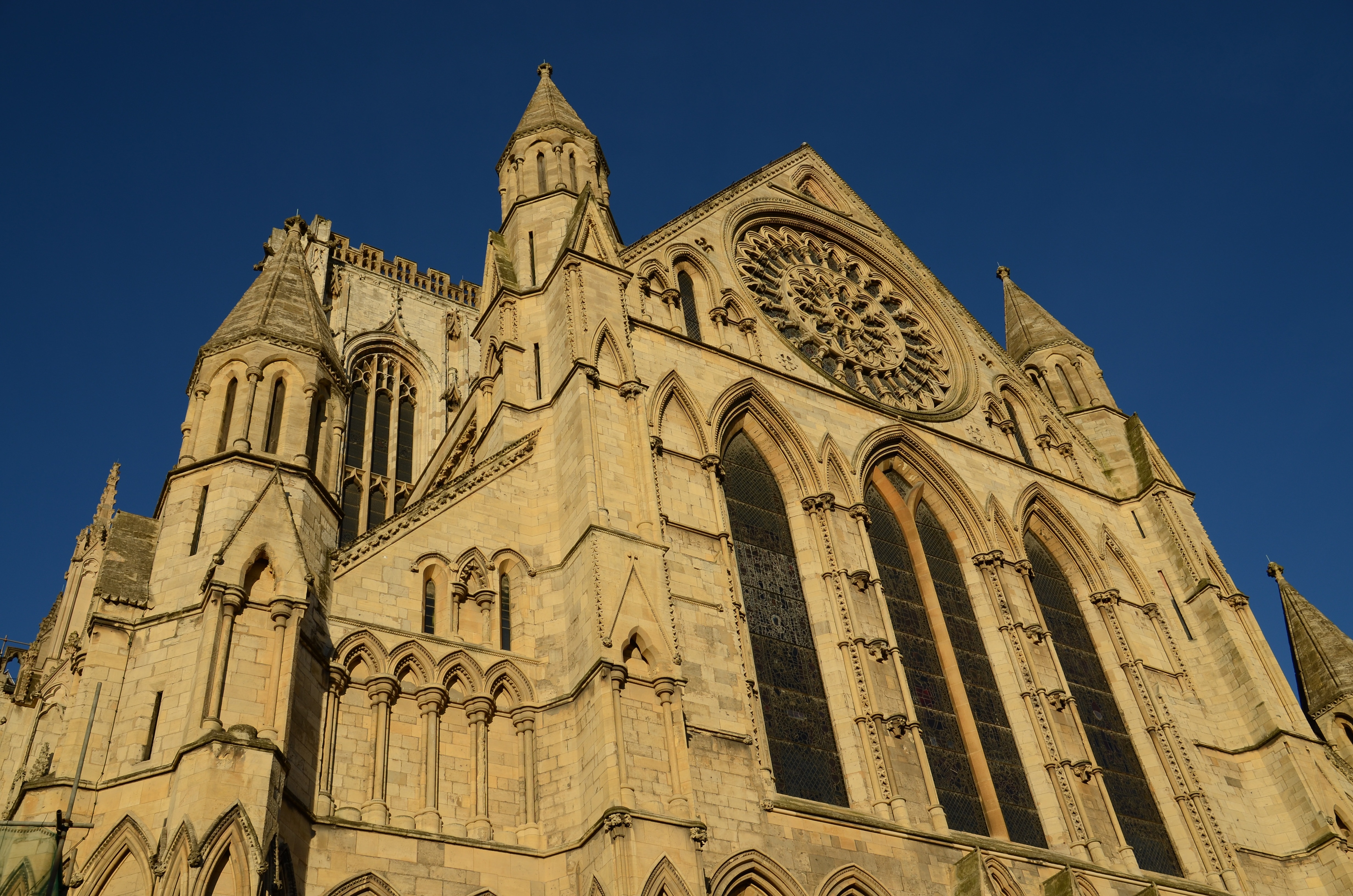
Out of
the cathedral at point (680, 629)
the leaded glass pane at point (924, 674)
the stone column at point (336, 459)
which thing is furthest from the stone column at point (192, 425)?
the leaded glass pane at point (924, 674)

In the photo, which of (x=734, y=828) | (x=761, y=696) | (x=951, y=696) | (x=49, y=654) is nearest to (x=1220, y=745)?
(x=951, y=696)

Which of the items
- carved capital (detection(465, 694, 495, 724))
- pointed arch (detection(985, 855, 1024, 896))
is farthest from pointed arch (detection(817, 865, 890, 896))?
carved capital (detection(465, 694, 495, 724))

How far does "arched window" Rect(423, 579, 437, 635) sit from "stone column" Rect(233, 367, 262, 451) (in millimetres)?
2604

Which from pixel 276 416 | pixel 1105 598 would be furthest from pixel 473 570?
pixel 1105 598

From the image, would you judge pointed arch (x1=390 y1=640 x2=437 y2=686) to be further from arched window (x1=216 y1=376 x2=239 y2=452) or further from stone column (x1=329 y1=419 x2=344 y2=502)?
arched window (x1=216 y1=376 x2=239 y2=452)

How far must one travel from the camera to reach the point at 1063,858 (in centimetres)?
1608

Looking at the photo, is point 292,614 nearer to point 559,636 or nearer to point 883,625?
point 559,636

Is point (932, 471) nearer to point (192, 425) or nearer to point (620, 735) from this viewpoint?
point (620, 735)

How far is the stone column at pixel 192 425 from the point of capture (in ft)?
47.7

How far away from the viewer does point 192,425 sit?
49.1 ft

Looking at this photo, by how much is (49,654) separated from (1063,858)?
1930 cm

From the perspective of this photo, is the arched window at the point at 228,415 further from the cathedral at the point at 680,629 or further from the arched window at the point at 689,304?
the arched window at the point at 689,304

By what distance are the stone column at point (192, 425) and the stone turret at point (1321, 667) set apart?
18.9m

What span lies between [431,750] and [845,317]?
44.3ft
